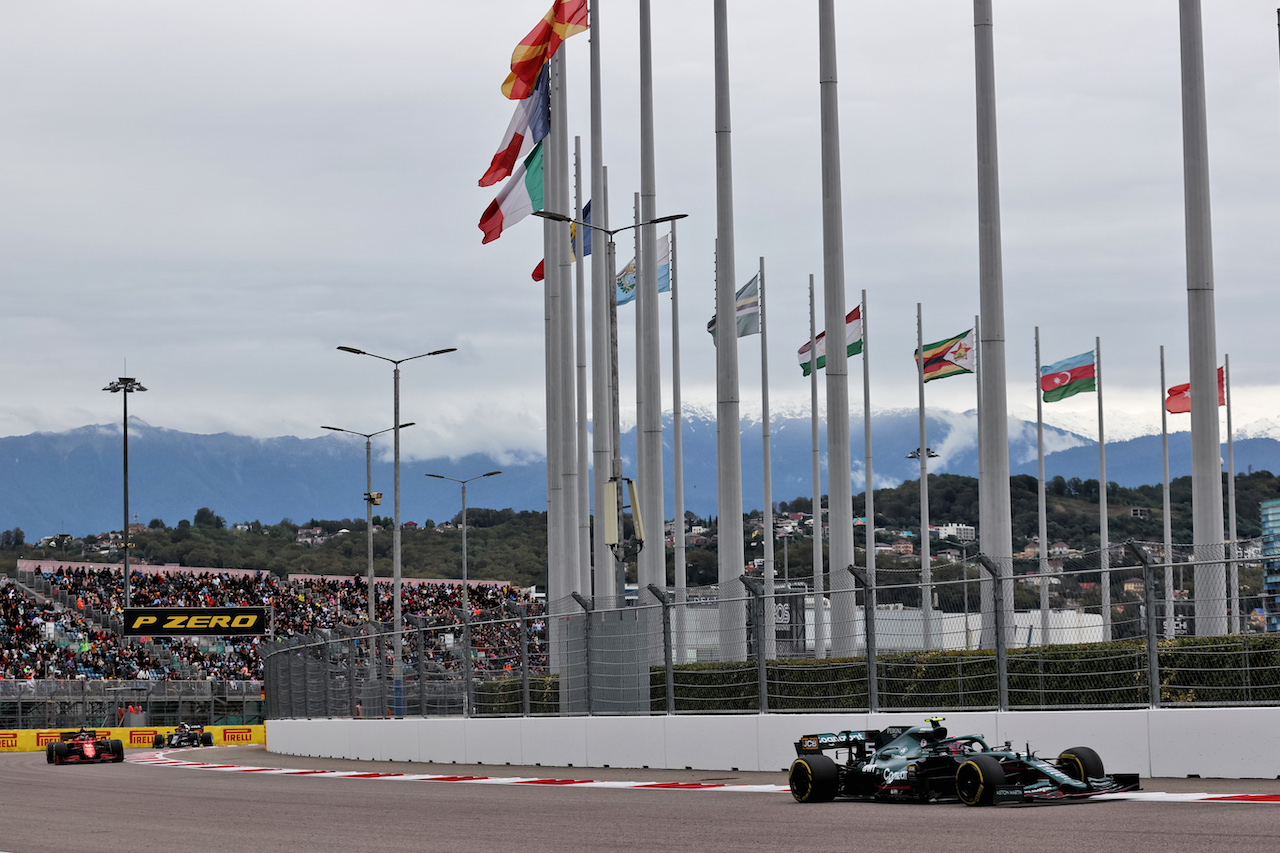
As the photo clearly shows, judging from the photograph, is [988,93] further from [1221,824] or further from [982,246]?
[1221,824]

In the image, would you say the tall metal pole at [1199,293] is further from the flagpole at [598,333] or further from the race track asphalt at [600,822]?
the flagpole at [598,333]

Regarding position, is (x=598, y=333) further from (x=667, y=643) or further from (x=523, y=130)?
(x=667, y=643)

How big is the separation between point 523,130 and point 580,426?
7.74m

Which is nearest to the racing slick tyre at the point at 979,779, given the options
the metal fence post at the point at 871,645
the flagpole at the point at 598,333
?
the metal fence post at the point at 871,645

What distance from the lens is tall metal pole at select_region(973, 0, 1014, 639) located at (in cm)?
2208

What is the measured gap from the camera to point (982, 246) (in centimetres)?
2258

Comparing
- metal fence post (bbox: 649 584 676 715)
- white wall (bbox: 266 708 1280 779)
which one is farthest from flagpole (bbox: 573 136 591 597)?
metal fence post (bbox: 649 584 676 715)

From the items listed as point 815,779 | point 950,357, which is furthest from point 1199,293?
point 950,357

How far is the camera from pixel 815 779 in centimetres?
1471

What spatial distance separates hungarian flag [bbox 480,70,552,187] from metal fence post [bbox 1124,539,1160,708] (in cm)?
2036

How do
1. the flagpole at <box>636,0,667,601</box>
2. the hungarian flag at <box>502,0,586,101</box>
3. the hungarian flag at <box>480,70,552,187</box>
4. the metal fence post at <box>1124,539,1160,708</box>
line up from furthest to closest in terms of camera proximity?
the hungarian flag at <box>480,70,552,187</box> → the hungarian flag at <box>502,0,586,101</box> → the flagpole at <box>636,0,667,601</box> → the metal fence post at <box>1124,539,1160,708</box>

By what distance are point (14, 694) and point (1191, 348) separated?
4415cm

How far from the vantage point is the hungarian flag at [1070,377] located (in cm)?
4912

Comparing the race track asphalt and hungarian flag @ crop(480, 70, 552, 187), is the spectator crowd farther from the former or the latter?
→ the race track asphalt
